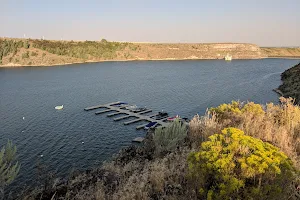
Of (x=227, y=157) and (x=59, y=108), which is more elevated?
(x=227, y=157)

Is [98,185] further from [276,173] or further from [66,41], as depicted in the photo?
[66,41]

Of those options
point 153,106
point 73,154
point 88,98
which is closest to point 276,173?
point 73,154

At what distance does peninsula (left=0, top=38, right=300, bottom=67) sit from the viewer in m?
121

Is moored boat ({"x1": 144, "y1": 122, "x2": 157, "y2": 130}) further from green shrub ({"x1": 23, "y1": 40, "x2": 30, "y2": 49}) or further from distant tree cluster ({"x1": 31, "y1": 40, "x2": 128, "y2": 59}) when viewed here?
green shrub ({"x1": 23, "y1": 40, "x2": 30, "y2": 49})

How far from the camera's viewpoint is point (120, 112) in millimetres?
44656

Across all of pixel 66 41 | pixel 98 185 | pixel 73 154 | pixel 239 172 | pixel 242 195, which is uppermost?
pixel 66 41

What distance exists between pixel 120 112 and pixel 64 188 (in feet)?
93.8

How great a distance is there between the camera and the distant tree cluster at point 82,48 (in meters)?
134

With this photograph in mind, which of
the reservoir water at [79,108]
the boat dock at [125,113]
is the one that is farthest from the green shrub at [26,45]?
the boat dock at [125,113]

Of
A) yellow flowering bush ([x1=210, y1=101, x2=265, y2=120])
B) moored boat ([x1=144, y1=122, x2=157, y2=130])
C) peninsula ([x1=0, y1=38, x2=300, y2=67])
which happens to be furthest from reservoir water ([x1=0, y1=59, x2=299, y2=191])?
peninsula ([x1=0, y1=38, x2=300, y2=67])

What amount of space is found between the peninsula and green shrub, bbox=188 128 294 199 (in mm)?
121829

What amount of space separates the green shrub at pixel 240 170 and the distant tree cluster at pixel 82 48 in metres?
134

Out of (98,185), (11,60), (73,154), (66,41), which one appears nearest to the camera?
(98,185)

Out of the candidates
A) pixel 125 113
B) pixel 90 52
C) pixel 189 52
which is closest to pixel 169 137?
pixel 125 113
